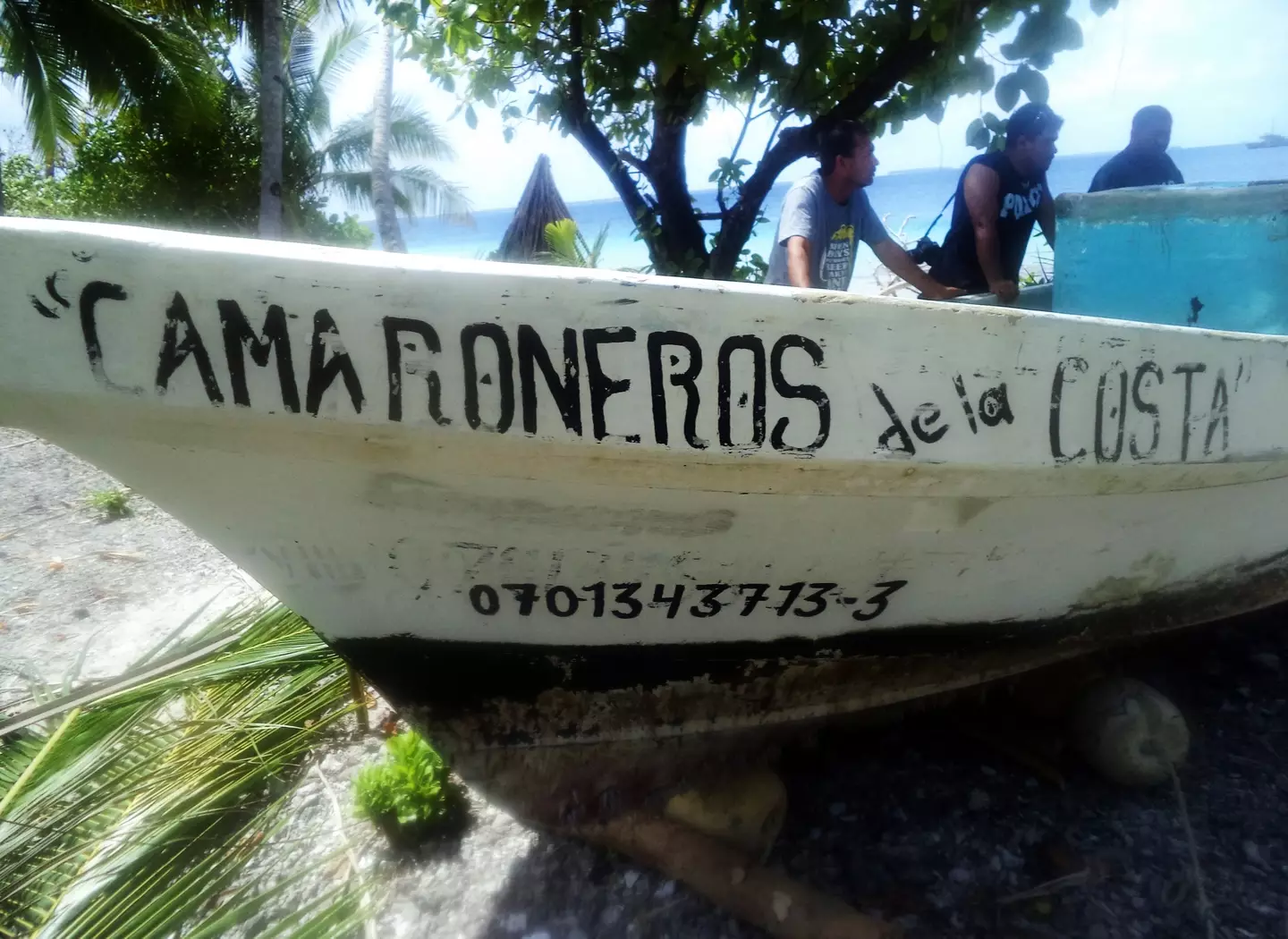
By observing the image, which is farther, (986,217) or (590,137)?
(590,137)

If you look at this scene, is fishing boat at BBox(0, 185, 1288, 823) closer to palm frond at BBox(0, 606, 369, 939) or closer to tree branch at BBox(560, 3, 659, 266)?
palm frond at BBox(0, 606, 369, 939)

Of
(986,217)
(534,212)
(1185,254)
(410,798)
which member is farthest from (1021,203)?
(534,212)

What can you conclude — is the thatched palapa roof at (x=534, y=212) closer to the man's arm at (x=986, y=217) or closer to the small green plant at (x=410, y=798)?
the man's arm at (x=986, y=217)

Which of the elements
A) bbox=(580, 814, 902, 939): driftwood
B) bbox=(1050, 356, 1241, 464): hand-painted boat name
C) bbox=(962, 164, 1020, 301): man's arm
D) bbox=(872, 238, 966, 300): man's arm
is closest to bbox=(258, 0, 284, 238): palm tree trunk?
bbox=(872, 238, 966, 300): man's arm

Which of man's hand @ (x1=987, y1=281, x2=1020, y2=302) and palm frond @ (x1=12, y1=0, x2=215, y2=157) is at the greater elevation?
palm frond @ (x1=12, y1=0, x2=215, y2=157)

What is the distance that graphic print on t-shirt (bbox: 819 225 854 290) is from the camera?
125 inches

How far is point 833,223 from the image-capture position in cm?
315

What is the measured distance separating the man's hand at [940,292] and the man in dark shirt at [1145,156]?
3.45 ft

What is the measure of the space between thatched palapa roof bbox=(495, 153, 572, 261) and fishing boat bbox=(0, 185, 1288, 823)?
7066 mm

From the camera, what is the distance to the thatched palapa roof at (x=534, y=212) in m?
8.50

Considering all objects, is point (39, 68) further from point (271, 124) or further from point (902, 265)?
point (902, 265)

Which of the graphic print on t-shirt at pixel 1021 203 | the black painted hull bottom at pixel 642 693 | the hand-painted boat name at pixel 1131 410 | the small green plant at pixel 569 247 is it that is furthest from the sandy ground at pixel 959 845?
the small green plant at pixel 569 247

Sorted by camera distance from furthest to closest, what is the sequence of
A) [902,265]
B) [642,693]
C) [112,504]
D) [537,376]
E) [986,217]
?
[112,504] → [902,265] → [986,217] → [642,693] → [537,376]

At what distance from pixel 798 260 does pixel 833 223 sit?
14.0 inches
